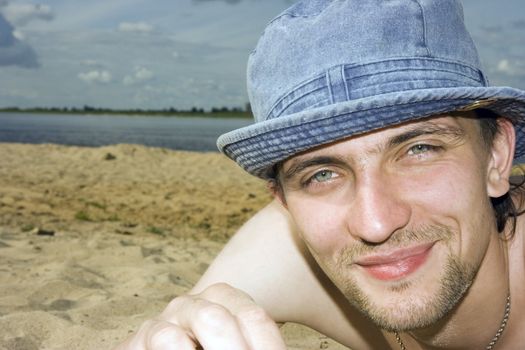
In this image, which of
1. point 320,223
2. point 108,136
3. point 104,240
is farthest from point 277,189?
point 108,136

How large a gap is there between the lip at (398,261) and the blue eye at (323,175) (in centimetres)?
27

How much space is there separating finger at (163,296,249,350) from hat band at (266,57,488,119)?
2.20 ft

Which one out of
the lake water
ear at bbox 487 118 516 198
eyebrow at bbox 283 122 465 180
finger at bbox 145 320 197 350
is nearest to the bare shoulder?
eyebrow at bbox 283 122 465 180

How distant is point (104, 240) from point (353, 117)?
454 centimetres

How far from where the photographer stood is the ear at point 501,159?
2.21 meters

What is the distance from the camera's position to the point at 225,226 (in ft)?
23.9

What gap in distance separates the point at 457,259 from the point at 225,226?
5.39 m

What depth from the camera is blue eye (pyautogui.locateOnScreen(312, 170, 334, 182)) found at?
80.0 inches

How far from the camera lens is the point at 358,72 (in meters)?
1.77

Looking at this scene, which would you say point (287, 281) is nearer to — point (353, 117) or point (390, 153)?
point (390, 153)

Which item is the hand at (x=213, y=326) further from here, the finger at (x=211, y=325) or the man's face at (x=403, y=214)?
the man's face at (x=403, y=214)

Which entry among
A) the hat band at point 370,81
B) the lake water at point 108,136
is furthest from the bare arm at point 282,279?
the lake water at point 108,136

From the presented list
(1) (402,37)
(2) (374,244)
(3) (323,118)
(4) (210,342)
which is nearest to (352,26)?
(1) (402,37)

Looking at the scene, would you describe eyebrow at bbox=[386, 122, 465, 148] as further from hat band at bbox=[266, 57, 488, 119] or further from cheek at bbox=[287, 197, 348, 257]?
cheek at bbox=[287, 197, 348, 257]
